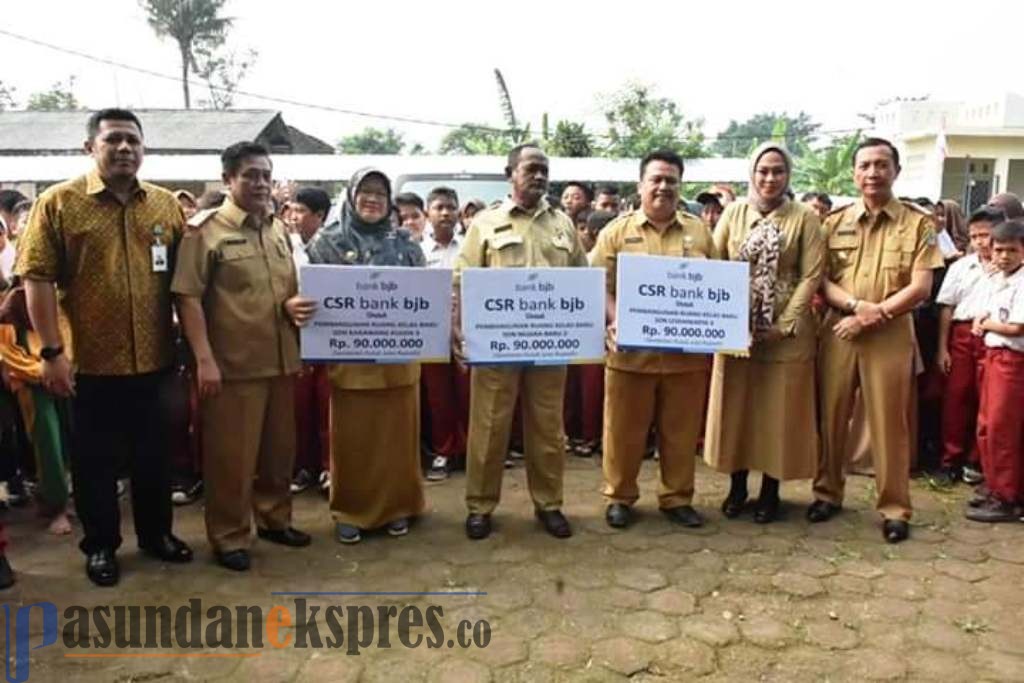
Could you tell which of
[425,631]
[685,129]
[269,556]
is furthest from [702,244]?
[685,129]

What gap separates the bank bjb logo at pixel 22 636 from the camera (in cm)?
285

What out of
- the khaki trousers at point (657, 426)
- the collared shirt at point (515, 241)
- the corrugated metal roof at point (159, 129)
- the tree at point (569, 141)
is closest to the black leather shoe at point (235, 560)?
the collared shirt at point (515, 241)

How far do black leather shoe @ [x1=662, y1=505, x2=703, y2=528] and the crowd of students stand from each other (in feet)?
0.04

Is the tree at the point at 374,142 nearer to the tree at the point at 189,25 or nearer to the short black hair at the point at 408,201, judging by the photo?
the tree at the point at 189,25

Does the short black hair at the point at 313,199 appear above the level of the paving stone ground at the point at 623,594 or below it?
above

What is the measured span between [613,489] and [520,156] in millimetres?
1815

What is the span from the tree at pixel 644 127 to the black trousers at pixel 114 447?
1831 centimetres

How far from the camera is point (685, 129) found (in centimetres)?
2238

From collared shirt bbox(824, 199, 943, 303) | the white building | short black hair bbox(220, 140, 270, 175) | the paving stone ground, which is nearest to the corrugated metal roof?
the white building

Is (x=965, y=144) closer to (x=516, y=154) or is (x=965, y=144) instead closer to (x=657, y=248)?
(x=657, y=248)

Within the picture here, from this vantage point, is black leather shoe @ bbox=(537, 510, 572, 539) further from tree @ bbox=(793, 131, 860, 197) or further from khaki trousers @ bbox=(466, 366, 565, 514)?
tree @ bbox=(793, 131, 860, 197)

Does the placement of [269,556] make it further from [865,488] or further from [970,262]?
[970,262]

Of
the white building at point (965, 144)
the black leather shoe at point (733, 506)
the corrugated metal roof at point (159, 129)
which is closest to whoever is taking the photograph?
the black leather shoe at point (733, 506)

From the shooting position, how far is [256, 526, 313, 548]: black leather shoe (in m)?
3.98
